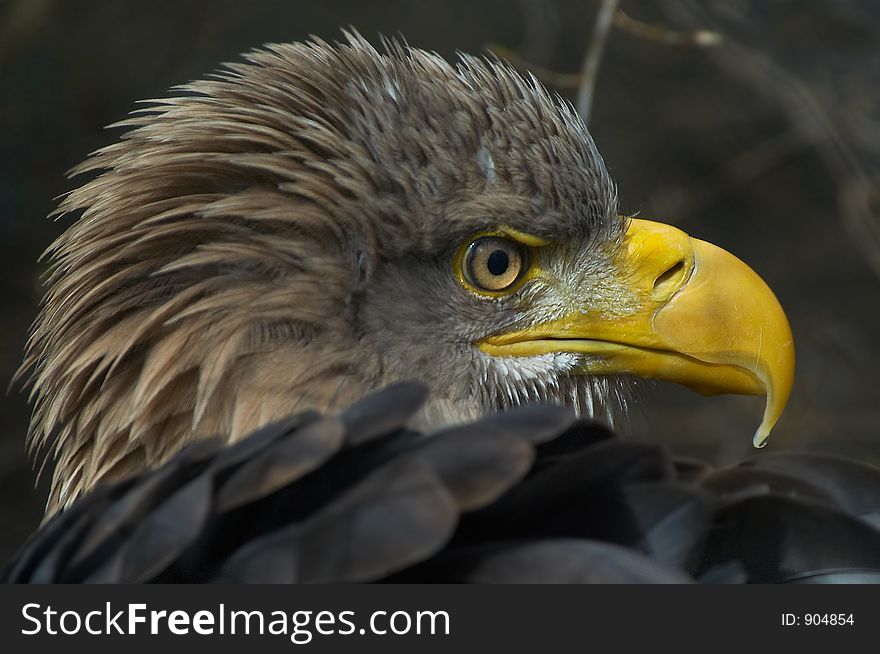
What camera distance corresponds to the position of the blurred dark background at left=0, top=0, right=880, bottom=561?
542 centimetres

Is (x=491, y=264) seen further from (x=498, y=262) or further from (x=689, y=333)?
(x=689, y=333)

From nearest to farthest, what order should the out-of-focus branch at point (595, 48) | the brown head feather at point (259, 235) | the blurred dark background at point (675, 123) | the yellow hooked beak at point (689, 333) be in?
1. the brown head feather at point (259, 235)
2. the yellow hooked beak at point (689, 333)
3. the out-of-focus branch at point (595, 48)
4. the blurred dark background at point (675, 123)

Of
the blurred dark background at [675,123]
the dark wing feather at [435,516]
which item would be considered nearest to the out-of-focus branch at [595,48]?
the blurred dark background at [675,123]

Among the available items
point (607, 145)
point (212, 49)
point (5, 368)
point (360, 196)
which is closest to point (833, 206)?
point (607, 145)

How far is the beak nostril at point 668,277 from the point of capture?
Answer: 2572 mm

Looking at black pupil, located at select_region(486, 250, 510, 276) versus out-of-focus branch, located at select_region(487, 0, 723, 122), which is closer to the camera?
black pupil, located at select_region(486, 250, 510, 276)

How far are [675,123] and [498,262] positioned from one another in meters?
4.93

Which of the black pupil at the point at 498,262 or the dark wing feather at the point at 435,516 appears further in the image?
the black pupil at the point at 498,262

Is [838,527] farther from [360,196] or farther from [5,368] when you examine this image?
[5,368]

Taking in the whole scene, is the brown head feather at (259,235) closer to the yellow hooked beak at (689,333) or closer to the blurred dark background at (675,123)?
the yellow hooked beak at (689,333)

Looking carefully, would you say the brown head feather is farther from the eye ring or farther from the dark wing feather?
the dark wing feather

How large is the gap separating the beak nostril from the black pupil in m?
0.35

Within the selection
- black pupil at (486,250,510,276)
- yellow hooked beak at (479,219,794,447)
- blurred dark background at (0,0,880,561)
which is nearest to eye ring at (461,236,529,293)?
black pupil at (486,250,510,276)

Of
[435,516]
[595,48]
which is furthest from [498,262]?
[595,48]
